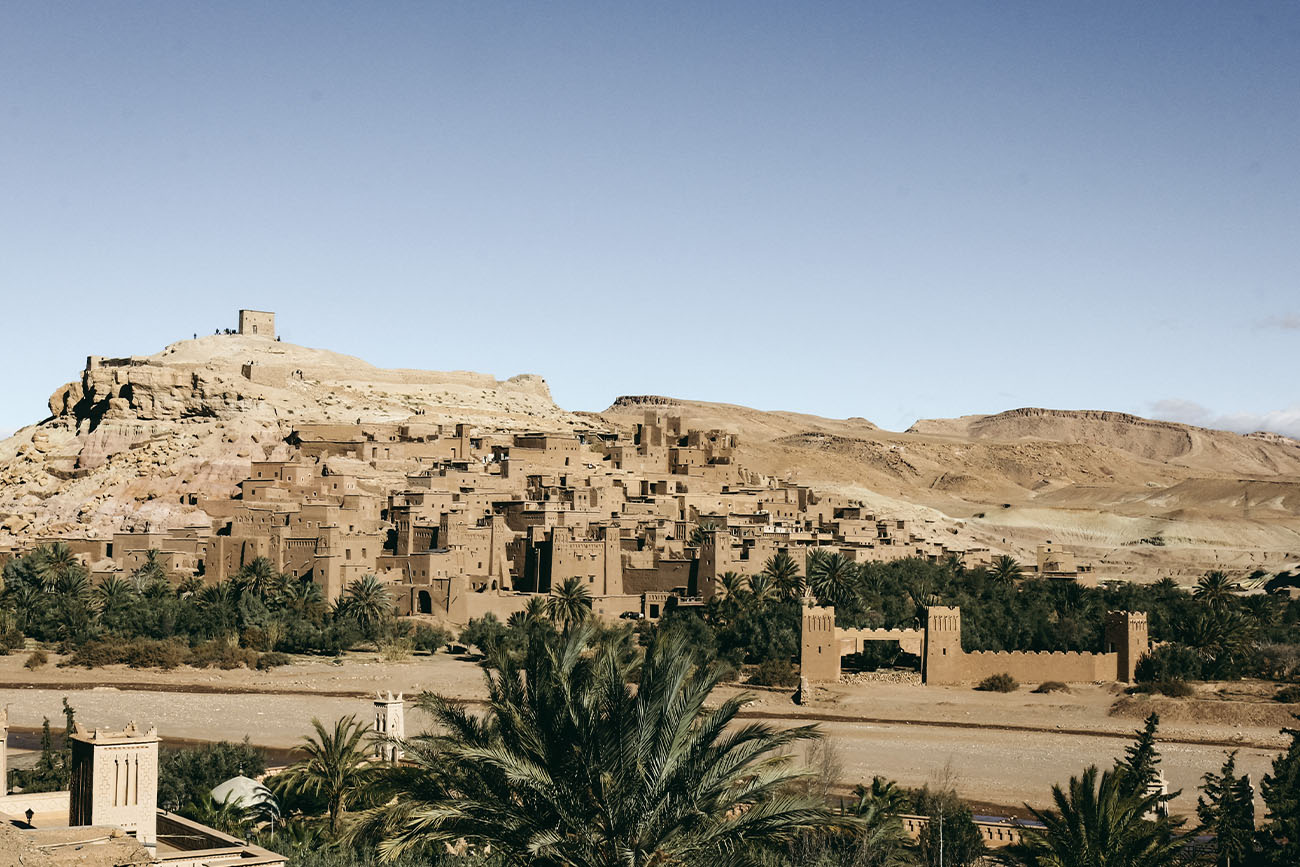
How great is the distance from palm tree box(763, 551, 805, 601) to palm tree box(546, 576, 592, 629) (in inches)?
204

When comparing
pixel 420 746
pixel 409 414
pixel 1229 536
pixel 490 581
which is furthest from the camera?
pixel 1229 536

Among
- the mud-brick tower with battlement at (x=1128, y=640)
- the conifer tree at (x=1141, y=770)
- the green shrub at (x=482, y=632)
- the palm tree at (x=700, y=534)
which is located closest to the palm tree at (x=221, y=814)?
the conifer tree at (x=1141, y=770)

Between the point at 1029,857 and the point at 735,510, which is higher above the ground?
the point at 735,510

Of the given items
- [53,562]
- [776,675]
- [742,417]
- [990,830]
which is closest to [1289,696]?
[776,675]

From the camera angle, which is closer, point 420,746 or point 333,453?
point 420,746

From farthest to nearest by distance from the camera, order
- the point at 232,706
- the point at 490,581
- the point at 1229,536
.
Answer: the point at 1229,536
the point at 490,581
the point at 232,706

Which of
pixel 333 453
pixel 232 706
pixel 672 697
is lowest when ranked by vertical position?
pixel 232 706

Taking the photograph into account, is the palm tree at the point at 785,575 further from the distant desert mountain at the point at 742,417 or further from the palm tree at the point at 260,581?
the distant desert mountain at the point at 742,417

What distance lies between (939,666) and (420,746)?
2938 cm

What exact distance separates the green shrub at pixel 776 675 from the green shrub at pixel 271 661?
11.5 m

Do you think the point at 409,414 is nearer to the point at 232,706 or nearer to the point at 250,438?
the point at 250,438

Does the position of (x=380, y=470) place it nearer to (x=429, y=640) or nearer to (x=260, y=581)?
(x=260, y=581)

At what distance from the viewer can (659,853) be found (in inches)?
463

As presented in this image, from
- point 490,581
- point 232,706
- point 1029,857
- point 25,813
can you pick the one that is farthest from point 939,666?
point 25,813
